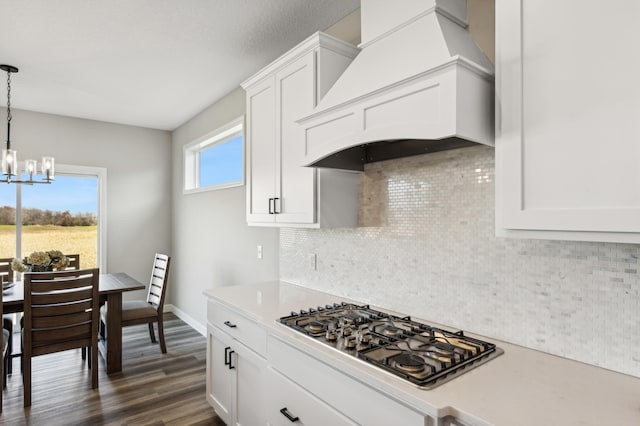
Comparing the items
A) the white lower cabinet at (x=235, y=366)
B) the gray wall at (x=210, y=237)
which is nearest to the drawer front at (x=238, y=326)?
the white lower cabinet at (x=235, y=366)

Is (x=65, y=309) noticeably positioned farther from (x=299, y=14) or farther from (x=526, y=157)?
(x=526, y=157)

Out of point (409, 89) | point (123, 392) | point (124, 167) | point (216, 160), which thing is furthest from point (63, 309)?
point (409, 89)

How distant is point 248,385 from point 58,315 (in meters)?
1.71

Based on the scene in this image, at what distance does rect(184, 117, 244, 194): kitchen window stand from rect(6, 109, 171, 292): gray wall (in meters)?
0.74

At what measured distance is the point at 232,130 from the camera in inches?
149

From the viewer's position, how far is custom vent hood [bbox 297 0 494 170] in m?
1.22

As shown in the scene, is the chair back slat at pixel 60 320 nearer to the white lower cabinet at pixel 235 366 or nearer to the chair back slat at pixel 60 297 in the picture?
the chair back slat at pixel 60 297

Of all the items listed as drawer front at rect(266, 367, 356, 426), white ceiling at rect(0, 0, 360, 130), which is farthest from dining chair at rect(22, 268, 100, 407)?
drawer front at rect(266, 367, 356, 426)

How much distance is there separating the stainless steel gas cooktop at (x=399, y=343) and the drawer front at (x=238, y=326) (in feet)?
0.69

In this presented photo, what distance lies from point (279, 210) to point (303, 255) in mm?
465

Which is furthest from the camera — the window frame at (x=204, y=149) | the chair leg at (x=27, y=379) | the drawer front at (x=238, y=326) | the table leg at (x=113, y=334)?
the window frame at (x=204, y=149)

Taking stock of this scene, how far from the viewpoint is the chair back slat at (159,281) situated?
364cm

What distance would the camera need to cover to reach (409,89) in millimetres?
1328

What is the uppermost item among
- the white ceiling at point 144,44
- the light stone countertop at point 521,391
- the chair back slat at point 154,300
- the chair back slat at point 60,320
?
the white ceiling at point 144,44
